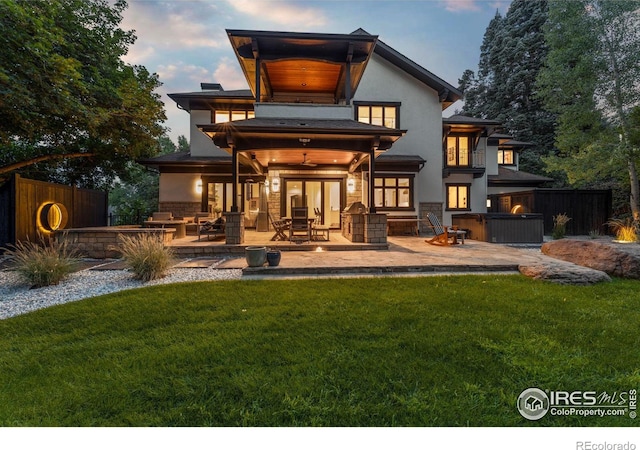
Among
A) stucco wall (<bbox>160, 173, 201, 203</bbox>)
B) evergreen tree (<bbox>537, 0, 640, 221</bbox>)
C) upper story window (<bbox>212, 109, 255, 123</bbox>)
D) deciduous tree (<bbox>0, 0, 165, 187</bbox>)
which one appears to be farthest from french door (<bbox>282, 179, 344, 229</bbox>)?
evergreen tree (<bbox>537, 0, 640, 221</bbox>)

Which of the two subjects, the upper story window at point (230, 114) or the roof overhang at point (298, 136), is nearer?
the roof overhang at point (298, 136)

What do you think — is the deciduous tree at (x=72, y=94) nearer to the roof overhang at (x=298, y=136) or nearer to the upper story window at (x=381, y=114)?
the roof overhang at (x=298, y=136)

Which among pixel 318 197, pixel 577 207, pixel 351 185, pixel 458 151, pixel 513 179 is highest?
pixel 458 151

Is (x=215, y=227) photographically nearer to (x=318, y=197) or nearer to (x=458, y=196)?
(x=318, y=197)

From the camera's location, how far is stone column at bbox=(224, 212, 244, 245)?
28.0 ft

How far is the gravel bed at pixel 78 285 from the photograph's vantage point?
460 cm

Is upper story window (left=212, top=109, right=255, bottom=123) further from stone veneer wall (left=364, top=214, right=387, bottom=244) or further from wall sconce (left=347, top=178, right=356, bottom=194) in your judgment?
stone veneer wall (left=364, top=214, right=387, bottom=244)

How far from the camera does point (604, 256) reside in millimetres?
6043

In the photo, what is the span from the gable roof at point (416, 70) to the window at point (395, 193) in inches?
190

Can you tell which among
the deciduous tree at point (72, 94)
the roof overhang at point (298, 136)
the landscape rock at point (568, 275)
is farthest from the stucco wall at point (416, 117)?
the deciduous tree at point (72, 94)

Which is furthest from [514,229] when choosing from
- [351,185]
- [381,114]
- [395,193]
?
[381,114]

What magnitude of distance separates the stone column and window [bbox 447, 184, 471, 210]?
38.8 feet

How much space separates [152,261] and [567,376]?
6502 mm

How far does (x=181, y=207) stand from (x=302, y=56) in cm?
909
